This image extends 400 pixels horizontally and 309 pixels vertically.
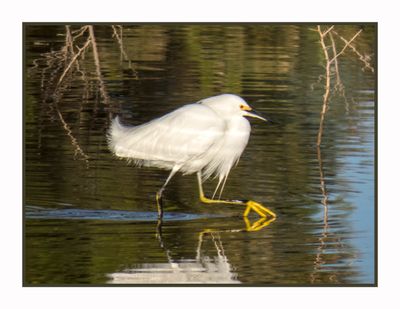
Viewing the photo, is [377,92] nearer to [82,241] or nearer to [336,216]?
[336,216]

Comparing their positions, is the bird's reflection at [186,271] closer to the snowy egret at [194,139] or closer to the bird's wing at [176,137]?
the snowy egret at [194,139]

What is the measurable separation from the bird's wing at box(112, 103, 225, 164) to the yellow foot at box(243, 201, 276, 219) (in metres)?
0.41

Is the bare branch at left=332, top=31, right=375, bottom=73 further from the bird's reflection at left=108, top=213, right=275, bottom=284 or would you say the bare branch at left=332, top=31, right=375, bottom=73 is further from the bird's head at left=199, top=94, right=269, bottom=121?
the bird's reflection at left=108, top=213, right=275, bottom=284

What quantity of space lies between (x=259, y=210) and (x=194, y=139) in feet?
1.79

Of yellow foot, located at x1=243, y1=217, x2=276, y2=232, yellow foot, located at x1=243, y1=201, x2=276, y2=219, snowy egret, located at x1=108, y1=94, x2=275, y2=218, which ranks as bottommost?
yellow foot, located at x1=243, y1=217, x2=276, y2=232

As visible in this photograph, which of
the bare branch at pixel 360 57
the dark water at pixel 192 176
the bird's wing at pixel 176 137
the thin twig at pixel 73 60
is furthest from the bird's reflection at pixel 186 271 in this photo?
the thin twig at pixel 73 60

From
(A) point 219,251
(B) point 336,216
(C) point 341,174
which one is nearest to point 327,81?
(C) point 341,174

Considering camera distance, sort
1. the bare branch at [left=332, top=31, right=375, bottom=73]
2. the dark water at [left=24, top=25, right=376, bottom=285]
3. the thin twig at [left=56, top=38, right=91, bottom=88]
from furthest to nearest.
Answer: the thin twig at [left=56, top=38, right=91, bottom=88], the bare branch at [left=332, top=31, right=375, bottom=73], the dark water at [left=24, top=25, right=376, bottom=285]

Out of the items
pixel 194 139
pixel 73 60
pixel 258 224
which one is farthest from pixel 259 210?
pixel 73 60

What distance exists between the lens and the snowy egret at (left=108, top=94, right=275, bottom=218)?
766cm

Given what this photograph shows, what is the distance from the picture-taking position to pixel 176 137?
7.70 metres

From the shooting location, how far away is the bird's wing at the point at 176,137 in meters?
7.66

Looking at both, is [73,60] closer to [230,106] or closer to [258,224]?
[230,106]

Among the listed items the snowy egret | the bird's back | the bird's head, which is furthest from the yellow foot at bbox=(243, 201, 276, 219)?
the bird's head
